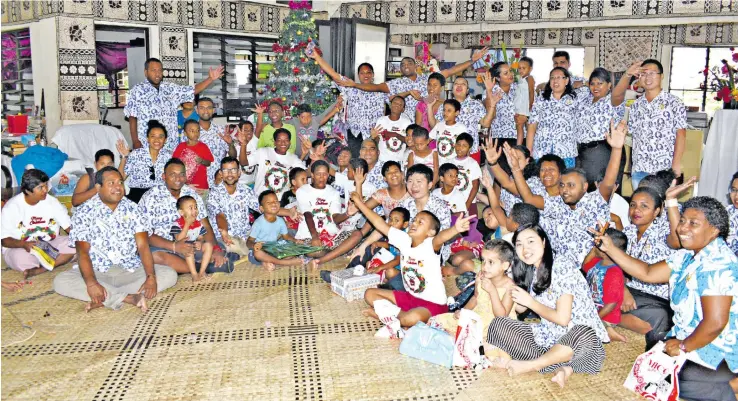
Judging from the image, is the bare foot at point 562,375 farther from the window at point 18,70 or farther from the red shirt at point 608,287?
the window at point 18,70

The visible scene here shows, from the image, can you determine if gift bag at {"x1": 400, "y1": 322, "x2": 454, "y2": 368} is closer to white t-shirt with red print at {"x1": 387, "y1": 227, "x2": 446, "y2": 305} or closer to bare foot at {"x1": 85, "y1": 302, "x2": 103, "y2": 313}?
white t-shirt with red print at {"x1": 387, "y1": 227, "x2": 446, "y2": 305}

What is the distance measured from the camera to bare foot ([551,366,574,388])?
306 cm

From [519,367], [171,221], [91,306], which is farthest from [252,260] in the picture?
[519,367]

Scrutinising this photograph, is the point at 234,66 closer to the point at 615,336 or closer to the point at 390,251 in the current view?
the point at 390,251

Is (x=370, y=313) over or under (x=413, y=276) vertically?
under

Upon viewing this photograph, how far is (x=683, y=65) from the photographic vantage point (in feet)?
40.0

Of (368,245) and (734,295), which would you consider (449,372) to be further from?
(368,245)

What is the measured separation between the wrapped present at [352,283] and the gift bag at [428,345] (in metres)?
0.88

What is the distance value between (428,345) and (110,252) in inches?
92.5

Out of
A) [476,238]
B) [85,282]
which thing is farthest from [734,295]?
[85,282]

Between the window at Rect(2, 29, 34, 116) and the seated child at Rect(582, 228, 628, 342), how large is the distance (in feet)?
31.0

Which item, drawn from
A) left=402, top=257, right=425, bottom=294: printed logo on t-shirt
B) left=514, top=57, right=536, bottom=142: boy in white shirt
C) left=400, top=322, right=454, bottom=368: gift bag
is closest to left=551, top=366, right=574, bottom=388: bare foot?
left=400, top=322, right=454, bottom=368: gift bag

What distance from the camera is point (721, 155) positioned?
21.6 feet

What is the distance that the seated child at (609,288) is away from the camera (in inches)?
144
